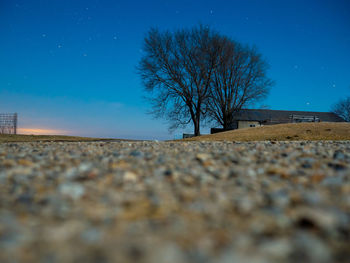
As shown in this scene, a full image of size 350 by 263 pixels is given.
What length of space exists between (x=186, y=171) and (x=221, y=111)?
17720 mm

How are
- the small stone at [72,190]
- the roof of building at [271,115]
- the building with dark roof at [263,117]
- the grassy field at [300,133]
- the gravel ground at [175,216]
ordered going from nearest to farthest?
the gravel ground at [175,216], the small stone at [72,190], the grassy field at [300,133], the building with dark roof at [263,117], the roof of building at [271,115]

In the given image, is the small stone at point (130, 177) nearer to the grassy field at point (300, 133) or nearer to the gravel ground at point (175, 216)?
the gravel ground at point (175, 216)

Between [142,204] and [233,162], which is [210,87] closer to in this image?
[233,162]

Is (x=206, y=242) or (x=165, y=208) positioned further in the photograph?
(x=165, y=208)

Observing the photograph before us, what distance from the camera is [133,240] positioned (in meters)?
1.14

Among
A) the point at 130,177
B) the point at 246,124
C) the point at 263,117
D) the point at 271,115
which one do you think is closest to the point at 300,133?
the point at 130,177

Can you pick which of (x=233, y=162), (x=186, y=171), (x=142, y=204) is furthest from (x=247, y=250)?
(x=233, y=162)

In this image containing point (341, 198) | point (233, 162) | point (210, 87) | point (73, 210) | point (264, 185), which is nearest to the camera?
point (73, 210)

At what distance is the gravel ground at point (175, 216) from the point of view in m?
1.04

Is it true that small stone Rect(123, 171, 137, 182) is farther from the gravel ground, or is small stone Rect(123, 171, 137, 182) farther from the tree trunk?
the tree trunk

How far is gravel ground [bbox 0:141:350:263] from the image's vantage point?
1043 mm

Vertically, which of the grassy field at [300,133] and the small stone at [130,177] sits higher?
the grassy field at [300,133]

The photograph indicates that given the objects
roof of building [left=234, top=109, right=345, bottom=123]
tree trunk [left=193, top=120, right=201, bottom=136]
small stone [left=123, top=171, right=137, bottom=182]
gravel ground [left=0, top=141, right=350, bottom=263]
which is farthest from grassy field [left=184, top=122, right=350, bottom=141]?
roof of building [left=234, top=109, right=345, bottom=123]

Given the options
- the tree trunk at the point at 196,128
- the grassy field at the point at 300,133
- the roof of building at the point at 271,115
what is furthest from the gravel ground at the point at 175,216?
the roof of building at the point at 271,115
